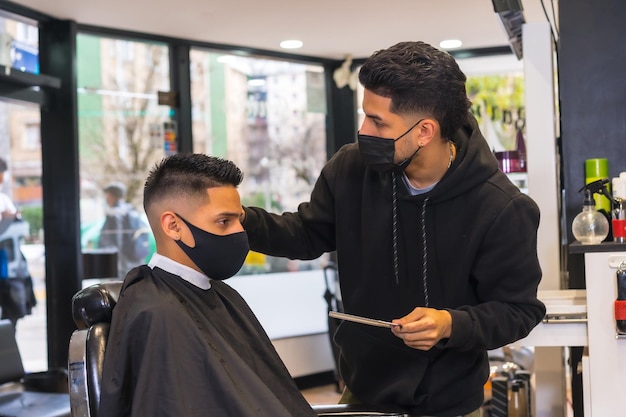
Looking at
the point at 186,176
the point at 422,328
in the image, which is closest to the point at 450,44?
the point at 186,176

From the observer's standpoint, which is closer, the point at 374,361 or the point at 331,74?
the point at 374,361

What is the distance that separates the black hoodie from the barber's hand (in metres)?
0.08

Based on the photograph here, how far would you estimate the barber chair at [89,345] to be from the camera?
68.3 inches

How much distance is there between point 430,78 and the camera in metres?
1.98

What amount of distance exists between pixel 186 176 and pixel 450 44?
4.74 meters

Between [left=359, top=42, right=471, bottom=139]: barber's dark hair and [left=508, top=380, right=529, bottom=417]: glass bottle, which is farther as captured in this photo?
[left=508, top=380, right=529, bottom=417]: glass bottle

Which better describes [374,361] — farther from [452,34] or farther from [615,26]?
[452,34]

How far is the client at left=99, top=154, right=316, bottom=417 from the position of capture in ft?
5.74

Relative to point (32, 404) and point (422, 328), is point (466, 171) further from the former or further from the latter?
point (32, 404)

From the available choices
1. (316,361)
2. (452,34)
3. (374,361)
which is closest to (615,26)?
(374,361)

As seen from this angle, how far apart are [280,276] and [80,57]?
2.20 metres

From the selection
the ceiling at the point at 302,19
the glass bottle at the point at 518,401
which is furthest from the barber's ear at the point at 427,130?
the ceiling at the point at 302,19

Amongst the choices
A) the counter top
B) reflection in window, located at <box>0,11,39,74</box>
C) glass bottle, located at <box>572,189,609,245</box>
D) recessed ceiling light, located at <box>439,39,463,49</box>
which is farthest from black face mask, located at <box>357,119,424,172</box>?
recessed ceiling light, located at <box>439,39,463,49</box>

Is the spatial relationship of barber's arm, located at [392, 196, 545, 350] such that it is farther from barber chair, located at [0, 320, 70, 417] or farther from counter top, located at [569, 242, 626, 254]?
barber chair, located at [0, 320, 70, 417]
